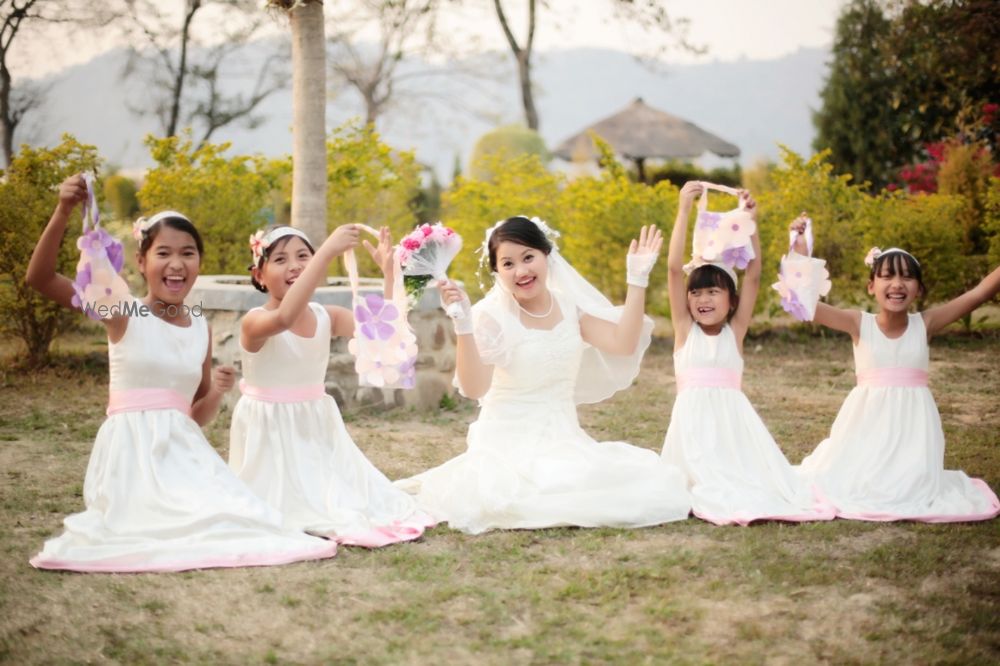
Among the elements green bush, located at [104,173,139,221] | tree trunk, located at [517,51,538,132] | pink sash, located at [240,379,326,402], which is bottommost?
pink sash, located at [240,379,326,402]

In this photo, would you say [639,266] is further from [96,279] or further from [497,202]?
[497,202]

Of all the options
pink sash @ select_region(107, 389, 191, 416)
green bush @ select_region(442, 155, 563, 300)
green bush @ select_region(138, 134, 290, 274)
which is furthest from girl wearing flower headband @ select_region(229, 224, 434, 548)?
green bush @ select_region(442, 155, 563, 300)

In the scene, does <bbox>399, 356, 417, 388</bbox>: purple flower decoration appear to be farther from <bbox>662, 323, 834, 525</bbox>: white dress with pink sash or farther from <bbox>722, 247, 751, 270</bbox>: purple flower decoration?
<bbox>722, 247, 751, 270</bbox>: purple flower decoration

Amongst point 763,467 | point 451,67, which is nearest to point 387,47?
point 451,67

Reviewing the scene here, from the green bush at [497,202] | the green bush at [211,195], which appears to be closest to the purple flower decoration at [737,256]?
the green bush at [497,202]

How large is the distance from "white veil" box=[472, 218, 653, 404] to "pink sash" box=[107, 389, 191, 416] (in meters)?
1.45

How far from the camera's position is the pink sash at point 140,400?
158 inches

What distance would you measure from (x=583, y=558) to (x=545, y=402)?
1.09m

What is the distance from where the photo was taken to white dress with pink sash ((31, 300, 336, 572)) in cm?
374

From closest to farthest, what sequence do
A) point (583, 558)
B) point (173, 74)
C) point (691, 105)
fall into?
point (583, 558) < point (173, 74) < point (691, 105)

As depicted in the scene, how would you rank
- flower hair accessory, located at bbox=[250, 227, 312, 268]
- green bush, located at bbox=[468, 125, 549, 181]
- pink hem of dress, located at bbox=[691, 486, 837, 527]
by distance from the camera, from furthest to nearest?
green bush, located at bbox=[468, 125, 549, 181] < flower hair accessory, located at bbox=[250, 227, 312, 268] < pink hem of dress, located at bbox=[691, 486, 837, 527]

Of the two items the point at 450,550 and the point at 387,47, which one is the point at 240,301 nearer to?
the point at 450,550

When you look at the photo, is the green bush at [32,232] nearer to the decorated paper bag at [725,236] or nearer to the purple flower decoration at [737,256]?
the decorated paper bag at [725,236]

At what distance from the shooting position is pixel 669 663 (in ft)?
9.47
